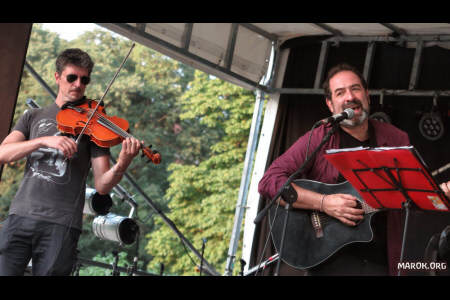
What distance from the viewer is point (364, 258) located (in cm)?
276

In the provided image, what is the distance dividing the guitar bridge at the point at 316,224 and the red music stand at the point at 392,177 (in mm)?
433

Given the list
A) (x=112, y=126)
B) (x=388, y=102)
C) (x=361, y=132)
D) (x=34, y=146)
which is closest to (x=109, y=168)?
(x=112, y=126)

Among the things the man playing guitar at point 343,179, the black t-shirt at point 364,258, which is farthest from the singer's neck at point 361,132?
the black t-shirt at point 364,258

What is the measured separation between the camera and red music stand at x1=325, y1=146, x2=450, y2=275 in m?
2.38

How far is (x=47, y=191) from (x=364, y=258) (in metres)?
1.60

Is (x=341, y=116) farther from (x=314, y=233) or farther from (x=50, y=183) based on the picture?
(x=50, y=183)

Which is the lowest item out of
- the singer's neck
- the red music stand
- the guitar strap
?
the guitar strap

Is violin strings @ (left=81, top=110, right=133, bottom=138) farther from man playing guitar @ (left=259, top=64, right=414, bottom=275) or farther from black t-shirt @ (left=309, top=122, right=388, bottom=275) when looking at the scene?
black t-shirt @ (left=309, top=122, right=388, bottom=275)

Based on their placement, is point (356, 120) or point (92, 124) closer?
point (356, 120)

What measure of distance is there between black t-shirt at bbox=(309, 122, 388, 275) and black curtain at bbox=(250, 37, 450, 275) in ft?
8.65

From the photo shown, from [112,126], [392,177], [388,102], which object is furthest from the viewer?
[388,102]

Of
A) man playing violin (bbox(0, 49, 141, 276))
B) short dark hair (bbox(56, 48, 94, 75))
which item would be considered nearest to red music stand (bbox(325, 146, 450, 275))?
man playing violin (bbox(0, 49, 141, 276))
